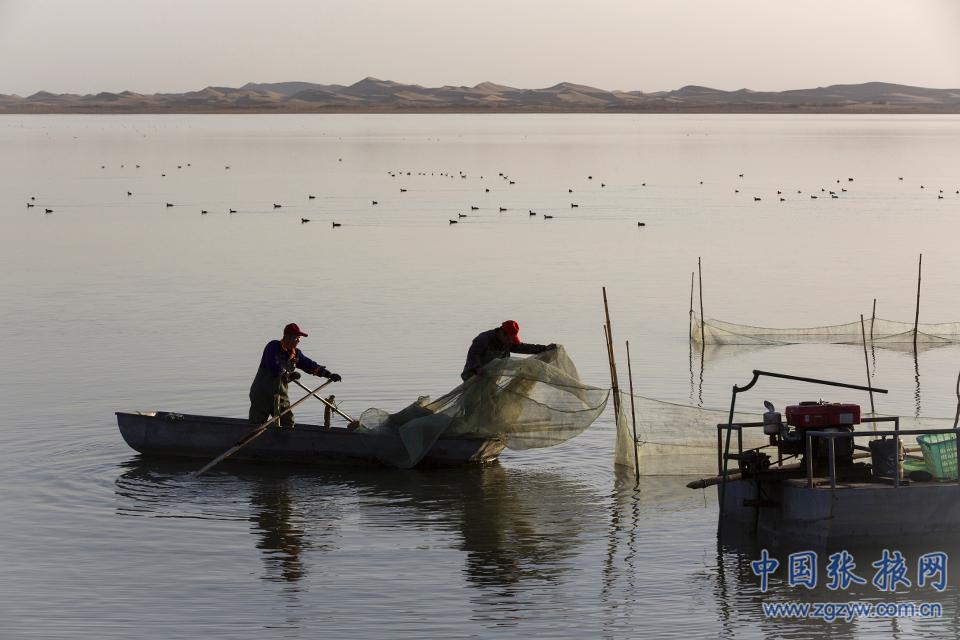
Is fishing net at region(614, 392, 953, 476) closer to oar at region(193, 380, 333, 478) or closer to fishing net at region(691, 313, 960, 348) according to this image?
oar at region(193, 380, 333, 478)

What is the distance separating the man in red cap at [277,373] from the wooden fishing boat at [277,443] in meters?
0.24

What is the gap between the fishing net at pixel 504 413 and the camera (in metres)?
15.2

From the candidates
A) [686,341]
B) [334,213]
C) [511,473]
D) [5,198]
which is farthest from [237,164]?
[511,473]

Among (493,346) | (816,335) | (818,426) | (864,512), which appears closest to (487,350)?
(493,346)

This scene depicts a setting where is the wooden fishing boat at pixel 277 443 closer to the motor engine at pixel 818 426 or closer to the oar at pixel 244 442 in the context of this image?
the oar at pixel 244 442

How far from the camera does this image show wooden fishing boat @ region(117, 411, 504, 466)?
15773 millimetres

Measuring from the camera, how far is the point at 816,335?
23969mm

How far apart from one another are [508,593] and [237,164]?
7598 cm

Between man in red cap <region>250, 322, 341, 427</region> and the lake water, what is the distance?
2.49 feet

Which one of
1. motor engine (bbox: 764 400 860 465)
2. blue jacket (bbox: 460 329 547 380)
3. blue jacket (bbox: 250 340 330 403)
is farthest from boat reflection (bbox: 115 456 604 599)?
motor engine (bbox: 764 400 860 465)

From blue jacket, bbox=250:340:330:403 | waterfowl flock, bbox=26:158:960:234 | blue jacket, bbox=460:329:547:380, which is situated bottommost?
blue jacket, bbox=250:340:330:403

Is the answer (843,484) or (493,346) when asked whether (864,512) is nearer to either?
(843,484)

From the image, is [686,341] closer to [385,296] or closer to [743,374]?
[743,374]

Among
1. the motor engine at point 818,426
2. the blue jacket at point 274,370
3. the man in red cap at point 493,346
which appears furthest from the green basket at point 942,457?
the blue jacket at point 274,370
